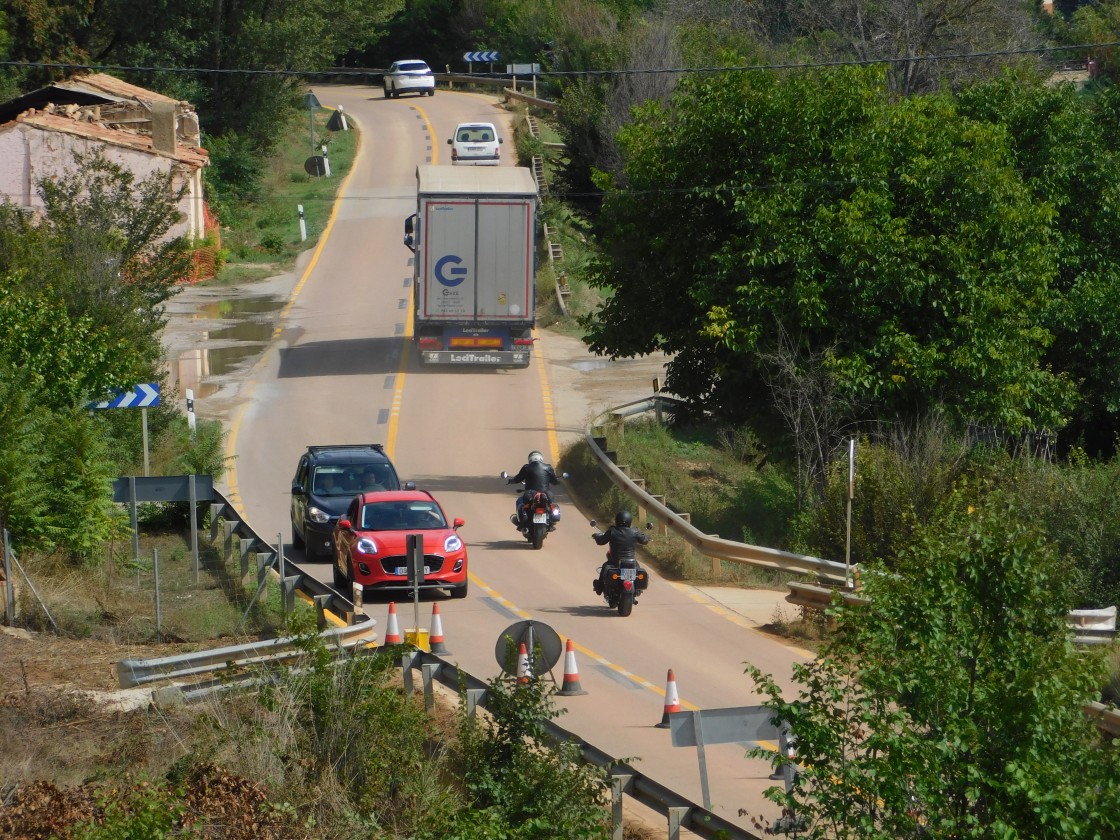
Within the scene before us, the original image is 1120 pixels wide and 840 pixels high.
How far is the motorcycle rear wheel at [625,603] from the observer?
63.6 ft

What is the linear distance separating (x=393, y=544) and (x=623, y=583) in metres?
3.09

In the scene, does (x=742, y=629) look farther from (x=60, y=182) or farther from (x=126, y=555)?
(x=60, y=182)

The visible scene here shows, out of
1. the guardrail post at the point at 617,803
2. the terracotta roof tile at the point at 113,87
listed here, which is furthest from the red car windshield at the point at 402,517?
the terracotta roof tile at the point at 113,87

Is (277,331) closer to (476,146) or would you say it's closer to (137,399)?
(476,146)

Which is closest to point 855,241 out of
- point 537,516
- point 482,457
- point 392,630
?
point 537,516

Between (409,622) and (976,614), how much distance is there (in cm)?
1137

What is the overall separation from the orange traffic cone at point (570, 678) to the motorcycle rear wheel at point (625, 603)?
3.63 metres

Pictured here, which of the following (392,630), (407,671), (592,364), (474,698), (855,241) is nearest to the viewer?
(474,698)

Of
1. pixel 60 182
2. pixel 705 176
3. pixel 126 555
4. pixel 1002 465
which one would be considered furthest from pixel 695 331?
pixel 60 182

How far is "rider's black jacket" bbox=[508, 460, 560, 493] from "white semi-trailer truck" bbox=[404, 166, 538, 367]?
12.6 meters

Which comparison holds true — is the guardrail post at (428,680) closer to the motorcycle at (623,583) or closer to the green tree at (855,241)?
the motorcycle at (623,583)

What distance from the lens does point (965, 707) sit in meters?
8.38

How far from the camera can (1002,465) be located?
23469 mm

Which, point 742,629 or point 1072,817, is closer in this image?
point 1072,817
